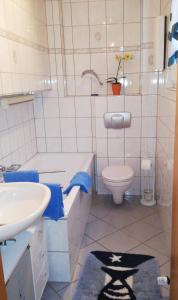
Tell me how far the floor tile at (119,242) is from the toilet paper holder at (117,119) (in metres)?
1.26

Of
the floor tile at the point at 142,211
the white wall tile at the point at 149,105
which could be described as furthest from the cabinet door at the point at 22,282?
the white wall tile at the point at 149,105

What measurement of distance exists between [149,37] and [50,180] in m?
1.95

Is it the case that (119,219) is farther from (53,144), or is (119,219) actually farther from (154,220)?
(53,144)

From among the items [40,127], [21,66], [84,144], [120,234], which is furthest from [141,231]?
[21,66]

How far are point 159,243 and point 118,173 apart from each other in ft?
2.81

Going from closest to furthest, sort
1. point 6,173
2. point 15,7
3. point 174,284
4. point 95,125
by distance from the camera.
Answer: point 174,284, point 6,173, point 15,7, point 95,125

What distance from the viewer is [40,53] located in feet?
9.16

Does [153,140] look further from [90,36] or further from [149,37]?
[90,36]

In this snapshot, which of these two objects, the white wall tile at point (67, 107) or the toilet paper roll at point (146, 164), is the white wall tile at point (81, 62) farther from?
the toilet paper roll at point (146, 164)

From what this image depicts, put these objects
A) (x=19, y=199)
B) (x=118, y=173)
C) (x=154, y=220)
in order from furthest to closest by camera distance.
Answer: (x=118, y=173) → (x=154, y=220) → (x=19, y=199)

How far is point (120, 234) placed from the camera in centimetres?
255

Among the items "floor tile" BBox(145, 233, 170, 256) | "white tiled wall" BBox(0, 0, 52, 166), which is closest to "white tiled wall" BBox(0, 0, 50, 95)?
"white tiled wall" BBox(0, 0, 52, 166)

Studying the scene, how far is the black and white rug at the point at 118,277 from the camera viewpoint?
1828mm

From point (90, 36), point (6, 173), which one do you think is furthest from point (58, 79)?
point (6, 173)
